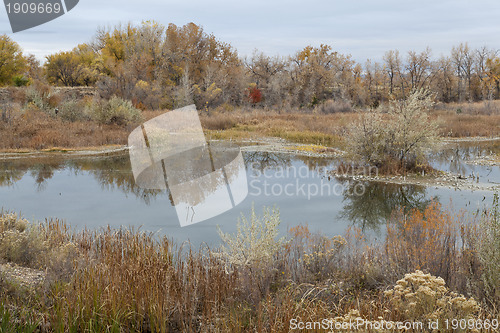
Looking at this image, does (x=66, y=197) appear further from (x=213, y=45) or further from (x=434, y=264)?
(x=213, y=45)

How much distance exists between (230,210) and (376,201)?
319 cm

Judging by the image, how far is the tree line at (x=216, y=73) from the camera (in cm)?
3200

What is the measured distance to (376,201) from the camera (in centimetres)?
951

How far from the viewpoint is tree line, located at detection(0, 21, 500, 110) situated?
105ft

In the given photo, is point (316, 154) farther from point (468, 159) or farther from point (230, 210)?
point (230, 210)

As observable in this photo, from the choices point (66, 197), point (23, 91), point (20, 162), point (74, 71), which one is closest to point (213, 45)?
point (74, 71)

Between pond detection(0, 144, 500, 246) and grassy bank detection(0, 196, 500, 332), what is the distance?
128 cm

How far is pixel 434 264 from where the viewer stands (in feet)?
15.7

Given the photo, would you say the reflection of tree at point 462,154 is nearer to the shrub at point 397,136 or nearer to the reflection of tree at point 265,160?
the shrub at point 397,136

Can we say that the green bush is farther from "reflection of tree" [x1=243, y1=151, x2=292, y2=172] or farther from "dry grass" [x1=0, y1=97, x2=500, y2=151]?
"reflection of tree" [x1=243, y1=151, x2=292, y2=172]

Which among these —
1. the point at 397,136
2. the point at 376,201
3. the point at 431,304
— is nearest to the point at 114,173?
the point at 376,201

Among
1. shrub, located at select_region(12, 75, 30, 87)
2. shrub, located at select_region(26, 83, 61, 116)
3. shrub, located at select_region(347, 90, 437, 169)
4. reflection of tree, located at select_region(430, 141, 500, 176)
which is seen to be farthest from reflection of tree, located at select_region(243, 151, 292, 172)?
shrub, located at select_region(12, 75, 30, 87)

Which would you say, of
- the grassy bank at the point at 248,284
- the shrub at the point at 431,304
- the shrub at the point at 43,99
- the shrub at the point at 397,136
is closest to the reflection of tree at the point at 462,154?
the shrub at the point at 397,136

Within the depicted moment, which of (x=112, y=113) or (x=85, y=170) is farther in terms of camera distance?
(x=112, y=113)
